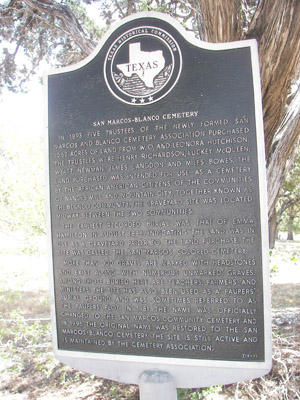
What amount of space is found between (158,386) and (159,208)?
4.12ft

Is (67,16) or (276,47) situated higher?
(67,16)

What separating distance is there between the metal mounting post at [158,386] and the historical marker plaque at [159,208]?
7 cm

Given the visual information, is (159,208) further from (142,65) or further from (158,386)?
(158,386)

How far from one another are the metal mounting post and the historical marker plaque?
0.07m

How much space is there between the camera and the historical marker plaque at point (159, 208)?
2.43 meters

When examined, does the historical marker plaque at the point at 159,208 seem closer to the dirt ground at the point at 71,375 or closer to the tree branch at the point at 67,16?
the dirt ground at the point at 71,375

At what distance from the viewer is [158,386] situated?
253 centimetres

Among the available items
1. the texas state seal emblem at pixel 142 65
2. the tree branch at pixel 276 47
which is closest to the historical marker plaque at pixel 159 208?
the texas state seal emblem at pixel 142 65

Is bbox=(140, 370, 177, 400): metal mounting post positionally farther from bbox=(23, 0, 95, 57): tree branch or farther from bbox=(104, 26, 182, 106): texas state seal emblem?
bbox=(23, 0, 95, 57): tree branch

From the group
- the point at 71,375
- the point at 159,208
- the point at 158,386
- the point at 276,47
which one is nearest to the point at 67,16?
the point at 276,47

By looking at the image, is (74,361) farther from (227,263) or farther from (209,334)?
(227,263)

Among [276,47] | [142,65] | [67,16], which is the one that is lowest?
[142,65]

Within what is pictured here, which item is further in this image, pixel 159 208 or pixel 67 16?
pixel 67 16

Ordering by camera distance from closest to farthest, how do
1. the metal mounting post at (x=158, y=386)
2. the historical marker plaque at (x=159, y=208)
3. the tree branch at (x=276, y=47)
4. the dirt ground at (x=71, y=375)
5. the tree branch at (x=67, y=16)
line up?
the historical marker plaque at (x=159, y=208), the metal mounting post at (x=158, y=386), the tree branch at (x=276, y=47), the dirt ground at (x=71, y=375), the tree branch at (x=67, y=16)
